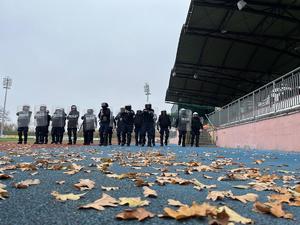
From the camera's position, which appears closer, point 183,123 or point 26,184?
point 26,184

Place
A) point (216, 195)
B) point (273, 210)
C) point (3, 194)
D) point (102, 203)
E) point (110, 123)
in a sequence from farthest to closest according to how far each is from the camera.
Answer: point (110, 123)
point (216, 195)
point (3, 194)
point (102, 203)
point (273, 210)

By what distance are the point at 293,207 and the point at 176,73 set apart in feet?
86.7

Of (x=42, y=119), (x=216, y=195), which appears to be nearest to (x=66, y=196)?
(x=216, y=195)

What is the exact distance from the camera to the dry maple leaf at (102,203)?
3.16 metres

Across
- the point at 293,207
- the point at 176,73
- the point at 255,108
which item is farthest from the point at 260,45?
the point at 293,207

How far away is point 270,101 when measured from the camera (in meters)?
15.2

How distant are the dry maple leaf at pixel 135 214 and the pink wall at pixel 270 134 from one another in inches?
421

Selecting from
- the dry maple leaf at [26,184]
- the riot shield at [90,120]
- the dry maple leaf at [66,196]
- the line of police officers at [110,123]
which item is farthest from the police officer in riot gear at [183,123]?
the dry maple leaf at [66,196]

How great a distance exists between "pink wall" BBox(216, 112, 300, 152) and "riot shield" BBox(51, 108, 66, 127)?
30.2 ft

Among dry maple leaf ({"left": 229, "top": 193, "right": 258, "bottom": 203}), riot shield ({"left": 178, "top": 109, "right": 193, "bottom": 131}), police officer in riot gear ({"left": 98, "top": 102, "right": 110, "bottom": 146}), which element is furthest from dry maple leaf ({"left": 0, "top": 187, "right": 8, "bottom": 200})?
A: riot shield ({"left": 178, "top": 109, "right": 193, "bottom": 131})

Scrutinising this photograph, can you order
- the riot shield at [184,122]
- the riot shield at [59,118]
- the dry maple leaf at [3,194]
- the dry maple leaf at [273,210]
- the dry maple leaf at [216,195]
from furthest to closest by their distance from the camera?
1. the riot shield at [59,118]
2. the riot shield at [184,122]
3. the dry maple leaf at [216,195]
4. the dry maple leaf at [3,194]
5. the dry maple leaf at [273,210]

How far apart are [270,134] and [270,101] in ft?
4.47

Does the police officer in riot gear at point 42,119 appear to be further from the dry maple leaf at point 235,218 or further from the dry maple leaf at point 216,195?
the dry maple leaf at point 235,218

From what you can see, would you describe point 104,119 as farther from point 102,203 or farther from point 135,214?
point 135,214
